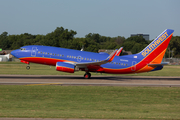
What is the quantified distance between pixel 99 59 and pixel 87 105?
2078 cm

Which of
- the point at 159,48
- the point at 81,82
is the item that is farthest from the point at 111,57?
the point at 159,48

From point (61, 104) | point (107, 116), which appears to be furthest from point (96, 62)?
point (107, 116)

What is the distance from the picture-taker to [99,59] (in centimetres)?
3806

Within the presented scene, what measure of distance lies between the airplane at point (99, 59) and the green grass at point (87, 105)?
46.3ft

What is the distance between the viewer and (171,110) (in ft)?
53.0

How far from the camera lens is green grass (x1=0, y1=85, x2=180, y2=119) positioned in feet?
46.2

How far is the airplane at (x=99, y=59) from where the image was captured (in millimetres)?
37375

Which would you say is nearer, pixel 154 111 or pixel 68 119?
pixel 68 119

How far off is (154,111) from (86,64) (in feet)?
69.8

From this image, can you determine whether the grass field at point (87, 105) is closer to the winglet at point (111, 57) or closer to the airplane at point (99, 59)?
the winglet at point (111, 57)

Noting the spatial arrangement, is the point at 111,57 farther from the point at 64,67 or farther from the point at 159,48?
the point at 159,48

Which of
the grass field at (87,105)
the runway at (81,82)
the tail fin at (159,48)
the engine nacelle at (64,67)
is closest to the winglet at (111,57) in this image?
the runway at (81,82)

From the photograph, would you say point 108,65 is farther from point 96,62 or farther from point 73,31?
point 73,31

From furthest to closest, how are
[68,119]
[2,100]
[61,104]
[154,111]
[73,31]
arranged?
[73,31], [2,100], [61,104], [154,111], [68,119]
